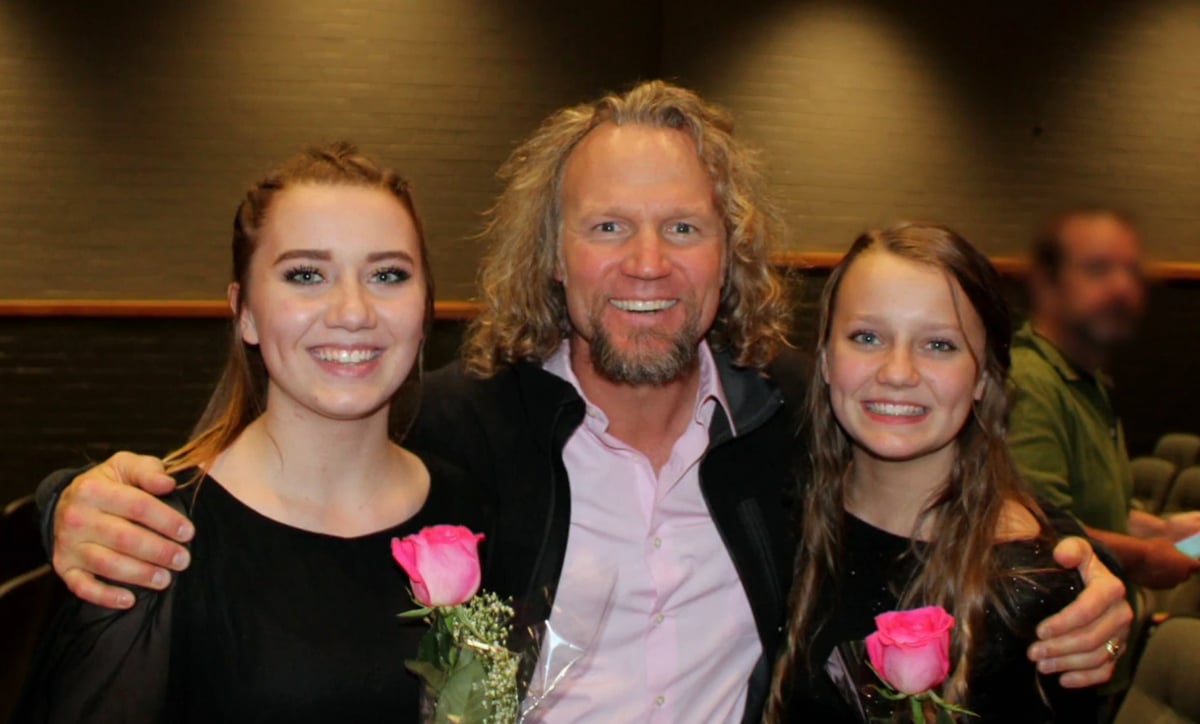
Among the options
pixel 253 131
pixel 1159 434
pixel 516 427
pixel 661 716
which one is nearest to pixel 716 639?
pixel 661 716

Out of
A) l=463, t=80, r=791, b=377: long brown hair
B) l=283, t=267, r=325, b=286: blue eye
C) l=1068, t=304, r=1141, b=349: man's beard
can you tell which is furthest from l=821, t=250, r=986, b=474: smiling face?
l=283, t=267, r=325, b=286: blue eye

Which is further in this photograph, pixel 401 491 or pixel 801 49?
pixel 801 49

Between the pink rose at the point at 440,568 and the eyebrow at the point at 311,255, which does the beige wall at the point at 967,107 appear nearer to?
the eyebrow at the point at 311,255

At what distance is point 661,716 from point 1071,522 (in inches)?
33.3

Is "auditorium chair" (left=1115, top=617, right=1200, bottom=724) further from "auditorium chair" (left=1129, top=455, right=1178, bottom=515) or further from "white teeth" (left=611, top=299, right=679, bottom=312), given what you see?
"auditorium chair" (left=1129, top=455, right=1178, bottom=515)

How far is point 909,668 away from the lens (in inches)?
55.4

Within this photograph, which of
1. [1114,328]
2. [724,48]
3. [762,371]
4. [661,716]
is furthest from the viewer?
[724,48]

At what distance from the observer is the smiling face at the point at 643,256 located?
93.6 inches

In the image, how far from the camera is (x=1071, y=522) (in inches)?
83.6

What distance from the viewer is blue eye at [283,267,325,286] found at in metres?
1.75

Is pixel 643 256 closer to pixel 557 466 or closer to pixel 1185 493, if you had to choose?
pixel 557 466

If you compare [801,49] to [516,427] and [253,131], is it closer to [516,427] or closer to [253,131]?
[253,131]

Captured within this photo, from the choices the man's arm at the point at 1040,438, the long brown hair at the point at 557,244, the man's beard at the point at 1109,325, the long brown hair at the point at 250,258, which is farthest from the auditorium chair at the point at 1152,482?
the long brown hair at the point at 250,258

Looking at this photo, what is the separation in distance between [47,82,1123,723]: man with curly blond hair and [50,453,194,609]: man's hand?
60 centimetres
